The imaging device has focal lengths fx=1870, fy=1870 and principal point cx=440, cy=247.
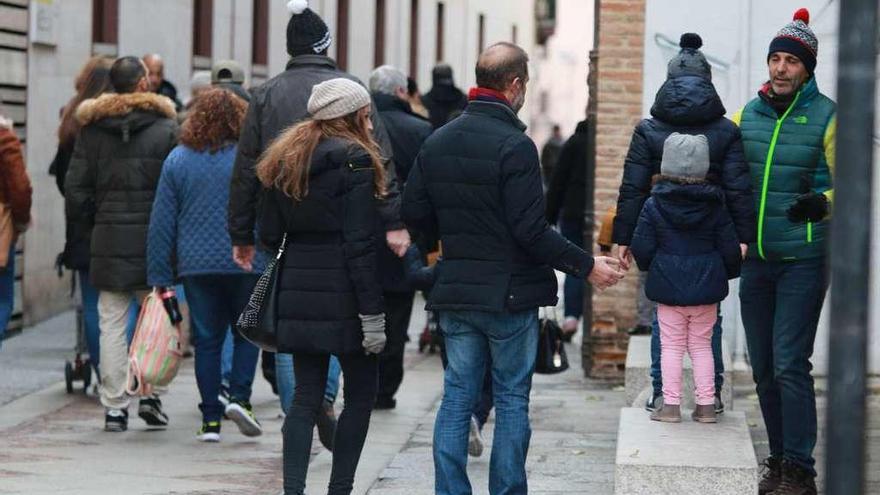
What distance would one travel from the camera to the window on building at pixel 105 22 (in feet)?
57.8

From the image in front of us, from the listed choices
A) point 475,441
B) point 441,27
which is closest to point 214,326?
point 475,441

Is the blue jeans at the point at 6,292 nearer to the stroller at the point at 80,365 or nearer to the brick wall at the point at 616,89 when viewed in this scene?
the stroller at the point at 80,365

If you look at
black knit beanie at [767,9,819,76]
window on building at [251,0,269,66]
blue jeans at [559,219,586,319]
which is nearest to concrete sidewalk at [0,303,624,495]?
black knit beanie at [767,9,819,76]

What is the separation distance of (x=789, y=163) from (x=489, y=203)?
1282mm

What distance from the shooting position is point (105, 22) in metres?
17.7

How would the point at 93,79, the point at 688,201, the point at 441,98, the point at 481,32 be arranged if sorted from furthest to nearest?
the point at 481,32, the point at 441,98, the point at 93,79, the point at 688,201

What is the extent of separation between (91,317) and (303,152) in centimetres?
366

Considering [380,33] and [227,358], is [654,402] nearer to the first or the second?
[227,358]

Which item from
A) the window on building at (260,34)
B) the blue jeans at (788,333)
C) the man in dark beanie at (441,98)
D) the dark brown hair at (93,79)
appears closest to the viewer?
the blue jeans at (788,333)

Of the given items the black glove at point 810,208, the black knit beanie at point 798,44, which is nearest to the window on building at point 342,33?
the black knit beanie at point 798,44

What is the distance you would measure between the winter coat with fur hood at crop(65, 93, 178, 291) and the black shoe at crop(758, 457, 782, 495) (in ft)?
11.7

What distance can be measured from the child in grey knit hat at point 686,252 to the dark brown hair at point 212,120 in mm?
2555

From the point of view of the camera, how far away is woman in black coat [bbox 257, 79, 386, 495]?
267 inches

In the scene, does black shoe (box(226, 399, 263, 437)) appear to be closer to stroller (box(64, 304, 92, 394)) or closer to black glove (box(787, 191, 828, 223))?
stroller (box(64, 304, 92, 394))
